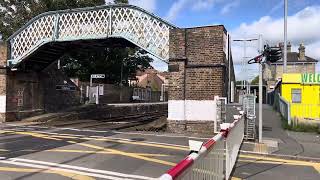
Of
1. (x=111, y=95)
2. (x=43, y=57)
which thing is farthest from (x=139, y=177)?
(x=111, y=95)

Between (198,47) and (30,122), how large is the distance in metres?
11.7

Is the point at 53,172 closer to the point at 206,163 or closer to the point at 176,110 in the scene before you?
the point at 206,163

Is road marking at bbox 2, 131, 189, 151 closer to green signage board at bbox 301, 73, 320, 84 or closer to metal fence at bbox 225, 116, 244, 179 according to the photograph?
metal fence at bbox 225, 116, 244, 179

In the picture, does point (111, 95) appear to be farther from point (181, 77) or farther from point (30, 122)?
point (181, 77)

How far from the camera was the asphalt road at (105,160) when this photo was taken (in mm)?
10203

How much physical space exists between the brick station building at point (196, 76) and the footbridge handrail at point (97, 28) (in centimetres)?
111

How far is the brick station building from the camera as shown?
20188 mm

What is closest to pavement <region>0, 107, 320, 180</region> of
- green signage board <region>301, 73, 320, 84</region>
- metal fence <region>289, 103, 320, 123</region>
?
metal fence <region>289, 103, 320, 123</region>

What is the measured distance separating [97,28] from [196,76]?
20.8 ft

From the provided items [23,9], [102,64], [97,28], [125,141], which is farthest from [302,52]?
[125,141]

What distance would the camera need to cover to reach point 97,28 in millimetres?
23453

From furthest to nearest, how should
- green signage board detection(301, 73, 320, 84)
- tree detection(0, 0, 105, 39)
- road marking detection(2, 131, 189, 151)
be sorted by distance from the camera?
tree detection(0, 0, 105, 39)
green signage board detection(301, 73, 320, 84)
road marking detection(2, 131, 189, 151)

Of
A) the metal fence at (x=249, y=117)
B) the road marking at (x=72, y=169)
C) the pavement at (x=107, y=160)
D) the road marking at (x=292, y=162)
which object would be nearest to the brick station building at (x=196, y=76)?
the metal fence at (x=249, y=117)

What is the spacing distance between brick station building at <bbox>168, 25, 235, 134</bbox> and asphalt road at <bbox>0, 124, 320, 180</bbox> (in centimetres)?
277
